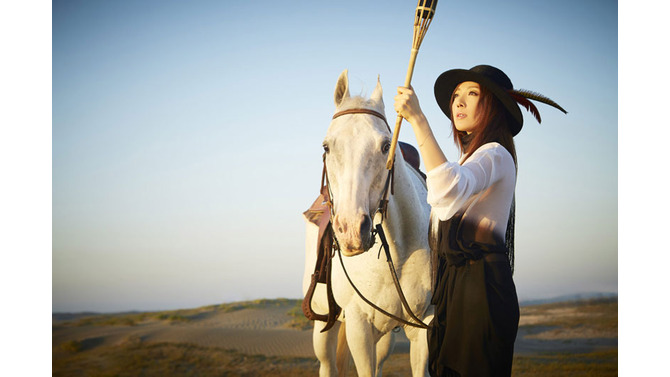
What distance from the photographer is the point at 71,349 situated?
1164cm

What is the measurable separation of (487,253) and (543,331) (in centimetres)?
1378

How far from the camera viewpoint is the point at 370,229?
2.02 meters

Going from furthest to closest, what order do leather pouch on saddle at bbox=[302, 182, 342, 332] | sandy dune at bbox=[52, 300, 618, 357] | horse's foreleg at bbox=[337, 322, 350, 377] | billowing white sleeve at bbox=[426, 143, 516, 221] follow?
1. sandy dune at bbox=[52, 300, 618, 357]
2. horse's foreleg at bbox=[337, 322, 350, 377]
3. leather pouch on saddle at bbox=[302, 182, 342, 332]
4. billowing white sleeve at bbox=[426, 143, 516, 221]

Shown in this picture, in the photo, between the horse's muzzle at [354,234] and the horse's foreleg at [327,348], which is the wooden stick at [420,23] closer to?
the horse's muzzle at [354,234]

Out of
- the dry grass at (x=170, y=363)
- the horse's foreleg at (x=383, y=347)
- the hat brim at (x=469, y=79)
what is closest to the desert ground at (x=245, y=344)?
the dry grass at (x=170, y=363)

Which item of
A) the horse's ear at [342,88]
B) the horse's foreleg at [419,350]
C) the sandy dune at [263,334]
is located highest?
the horse's ear at [342,88]

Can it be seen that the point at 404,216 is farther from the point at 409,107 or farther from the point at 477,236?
the point at 409,107

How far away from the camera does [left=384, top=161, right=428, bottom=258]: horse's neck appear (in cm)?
247

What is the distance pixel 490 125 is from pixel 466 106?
15cm

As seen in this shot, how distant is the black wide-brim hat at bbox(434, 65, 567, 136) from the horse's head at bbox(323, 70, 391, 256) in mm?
387

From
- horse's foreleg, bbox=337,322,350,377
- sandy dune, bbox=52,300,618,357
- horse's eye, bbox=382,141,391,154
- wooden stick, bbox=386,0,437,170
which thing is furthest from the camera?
sandy dune, bbox=52,300,618,357

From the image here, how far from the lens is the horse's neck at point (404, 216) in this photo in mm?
2471

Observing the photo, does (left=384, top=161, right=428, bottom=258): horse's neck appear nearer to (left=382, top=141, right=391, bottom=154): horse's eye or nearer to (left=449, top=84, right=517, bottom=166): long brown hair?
(left=382, top=141, right=391, bottom=154): horse's eye

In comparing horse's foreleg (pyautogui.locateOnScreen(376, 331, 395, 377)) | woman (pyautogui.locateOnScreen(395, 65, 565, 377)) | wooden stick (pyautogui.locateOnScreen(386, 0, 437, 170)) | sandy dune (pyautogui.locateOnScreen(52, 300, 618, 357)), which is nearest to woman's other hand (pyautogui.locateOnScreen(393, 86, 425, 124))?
woman (pyautogui.locateOnScreen(395, 65, 565, 377))
